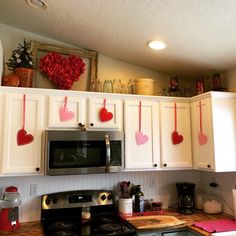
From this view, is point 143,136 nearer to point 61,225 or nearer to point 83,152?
point 83,152

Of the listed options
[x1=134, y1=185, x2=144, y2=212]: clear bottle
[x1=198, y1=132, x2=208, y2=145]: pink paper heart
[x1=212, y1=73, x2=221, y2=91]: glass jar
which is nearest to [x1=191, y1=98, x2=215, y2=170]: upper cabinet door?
[x1=198, y1=132, x2=208, y2=145]: pink paper heart

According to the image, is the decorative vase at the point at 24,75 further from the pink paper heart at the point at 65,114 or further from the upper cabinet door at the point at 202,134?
the upper cabinet door at the point at 202,134

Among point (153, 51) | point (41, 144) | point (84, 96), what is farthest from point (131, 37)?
point (41, 144)

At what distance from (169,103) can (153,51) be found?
56 cm

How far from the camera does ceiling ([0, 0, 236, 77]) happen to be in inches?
69.1

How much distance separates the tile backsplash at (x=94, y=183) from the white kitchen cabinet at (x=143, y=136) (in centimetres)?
35

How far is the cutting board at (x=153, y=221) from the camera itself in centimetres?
217

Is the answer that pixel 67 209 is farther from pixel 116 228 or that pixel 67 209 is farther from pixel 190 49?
pixel 190 49

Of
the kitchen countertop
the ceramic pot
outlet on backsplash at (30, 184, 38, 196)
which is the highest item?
the ceramic pot

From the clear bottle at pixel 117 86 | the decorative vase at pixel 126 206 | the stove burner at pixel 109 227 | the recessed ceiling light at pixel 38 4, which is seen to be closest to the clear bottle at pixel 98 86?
the clear bottle at pixel 117 86

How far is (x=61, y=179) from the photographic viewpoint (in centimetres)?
253

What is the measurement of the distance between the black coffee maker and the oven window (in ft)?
3.27

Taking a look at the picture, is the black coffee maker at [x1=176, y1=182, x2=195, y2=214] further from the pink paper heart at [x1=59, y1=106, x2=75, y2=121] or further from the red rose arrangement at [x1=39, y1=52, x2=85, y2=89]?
the red rose arrangement at [x1=39, y1=52, x2=85, y2=89]

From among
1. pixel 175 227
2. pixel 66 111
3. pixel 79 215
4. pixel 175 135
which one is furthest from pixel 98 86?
pixel 175 227
